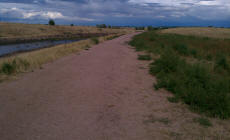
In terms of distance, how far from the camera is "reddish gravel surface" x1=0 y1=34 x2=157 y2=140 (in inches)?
183

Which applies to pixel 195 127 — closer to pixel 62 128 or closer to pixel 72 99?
pixel 62 128

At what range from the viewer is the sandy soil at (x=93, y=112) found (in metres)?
4.62

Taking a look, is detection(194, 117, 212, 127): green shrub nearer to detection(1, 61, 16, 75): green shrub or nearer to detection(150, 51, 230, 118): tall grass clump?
detection(150, 51, 230, 118): tall grass clump

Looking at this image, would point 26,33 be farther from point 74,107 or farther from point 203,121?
point 203,121

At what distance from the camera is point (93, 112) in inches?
229

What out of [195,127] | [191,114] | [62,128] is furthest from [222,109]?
[62,128]

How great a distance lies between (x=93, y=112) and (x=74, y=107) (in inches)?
27.5

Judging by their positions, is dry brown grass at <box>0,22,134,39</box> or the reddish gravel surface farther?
dry brown grass at <box>0,22,134,39</box>

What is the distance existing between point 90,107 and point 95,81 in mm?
3107

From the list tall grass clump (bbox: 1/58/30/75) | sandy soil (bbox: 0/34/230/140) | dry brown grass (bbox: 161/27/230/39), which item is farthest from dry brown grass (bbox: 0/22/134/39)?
sandy soil (bbox: 0/34/230/140)

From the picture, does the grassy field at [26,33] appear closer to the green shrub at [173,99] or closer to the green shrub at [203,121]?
the green shrub at [173,99]

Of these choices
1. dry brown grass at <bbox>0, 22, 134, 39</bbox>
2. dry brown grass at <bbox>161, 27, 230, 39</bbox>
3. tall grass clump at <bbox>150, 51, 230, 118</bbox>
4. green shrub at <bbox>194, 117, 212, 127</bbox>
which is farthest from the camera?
dry brown grass at <bbox>0, 22, 134, 39</bbox>

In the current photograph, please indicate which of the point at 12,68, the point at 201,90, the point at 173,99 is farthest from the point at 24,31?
the point at 201,90

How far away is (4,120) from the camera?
5.27 meters
